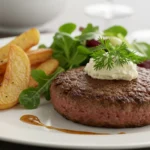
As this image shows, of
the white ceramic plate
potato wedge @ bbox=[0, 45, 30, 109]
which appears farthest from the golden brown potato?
the white ceramic plate

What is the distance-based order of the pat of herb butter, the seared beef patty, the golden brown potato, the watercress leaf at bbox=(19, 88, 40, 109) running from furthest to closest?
1. the golden brown potato
2. the watercress leaf at bbox=(19, 88, 40, 109)
3. the pat of herb butter
4. the seared beef patty

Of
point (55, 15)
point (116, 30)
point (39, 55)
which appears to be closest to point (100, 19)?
point (55, 15)

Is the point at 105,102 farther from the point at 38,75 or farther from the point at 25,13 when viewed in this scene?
the point at 25,13

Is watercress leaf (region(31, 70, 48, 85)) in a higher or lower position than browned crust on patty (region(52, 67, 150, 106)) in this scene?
lower

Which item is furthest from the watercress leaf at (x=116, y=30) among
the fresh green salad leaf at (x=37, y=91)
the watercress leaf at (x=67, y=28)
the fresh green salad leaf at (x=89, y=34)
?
the fresh green salad leaf at (x=37, y=91)

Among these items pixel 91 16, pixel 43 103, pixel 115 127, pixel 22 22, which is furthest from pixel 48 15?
pixel 115 127

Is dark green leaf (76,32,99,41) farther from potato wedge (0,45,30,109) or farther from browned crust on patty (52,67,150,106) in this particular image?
browned crust on patty (52,67,150,106)

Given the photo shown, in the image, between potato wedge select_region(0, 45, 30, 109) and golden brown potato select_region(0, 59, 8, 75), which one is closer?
potato wedge select_region(0, 45, 30, 109)

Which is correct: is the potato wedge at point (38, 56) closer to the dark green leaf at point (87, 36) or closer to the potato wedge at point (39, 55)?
the potato wedge at point (39, 55)
